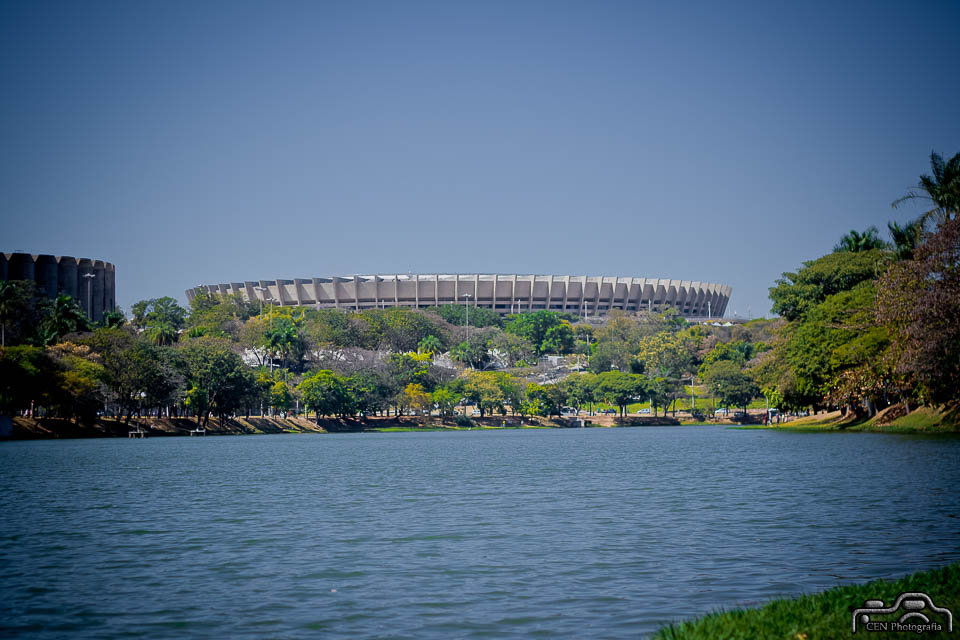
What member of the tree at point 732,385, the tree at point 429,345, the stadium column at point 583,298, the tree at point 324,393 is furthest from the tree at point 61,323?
the stadium column at point 583,298

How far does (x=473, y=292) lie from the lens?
15638 cm

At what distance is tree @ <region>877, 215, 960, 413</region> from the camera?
114 ft

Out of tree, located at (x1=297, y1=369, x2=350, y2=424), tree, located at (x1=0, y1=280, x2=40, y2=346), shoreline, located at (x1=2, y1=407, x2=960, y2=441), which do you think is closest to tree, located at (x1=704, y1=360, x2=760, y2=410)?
shoreline, located at (x1=2, y1=407, x2=960, y2=441)

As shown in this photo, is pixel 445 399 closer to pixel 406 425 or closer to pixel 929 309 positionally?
pixel 406 425

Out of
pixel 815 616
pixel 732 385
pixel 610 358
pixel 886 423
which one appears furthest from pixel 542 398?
pixel 815 616

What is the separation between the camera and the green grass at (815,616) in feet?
23.8

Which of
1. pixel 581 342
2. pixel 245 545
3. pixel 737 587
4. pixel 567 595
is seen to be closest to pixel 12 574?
pixel 245 545

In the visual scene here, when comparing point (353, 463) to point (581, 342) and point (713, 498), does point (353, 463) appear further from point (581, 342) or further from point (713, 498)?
point (581, 342)

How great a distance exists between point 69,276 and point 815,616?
5092 inches

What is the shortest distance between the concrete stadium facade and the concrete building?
67.7 ft

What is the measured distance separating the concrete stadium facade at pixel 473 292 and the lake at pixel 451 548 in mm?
128097

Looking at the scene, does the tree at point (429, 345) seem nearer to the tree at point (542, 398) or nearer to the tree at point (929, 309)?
the tree at point (542, 398)

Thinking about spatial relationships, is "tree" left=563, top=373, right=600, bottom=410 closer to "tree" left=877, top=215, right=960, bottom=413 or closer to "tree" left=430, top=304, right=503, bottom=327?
"tree" left=430, top=304, right=503, bottom=327

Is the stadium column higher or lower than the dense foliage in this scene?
higher
